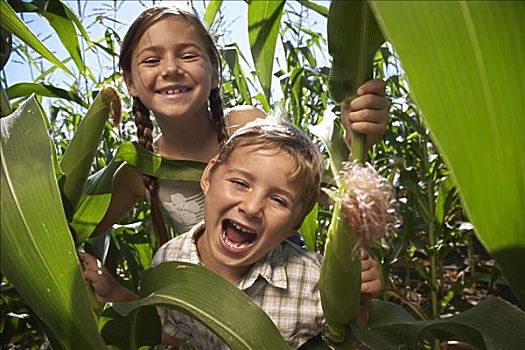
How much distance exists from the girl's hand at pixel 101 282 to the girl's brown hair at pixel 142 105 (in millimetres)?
246

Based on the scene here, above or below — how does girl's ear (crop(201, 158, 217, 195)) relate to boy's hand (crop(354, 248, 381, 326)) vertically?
above

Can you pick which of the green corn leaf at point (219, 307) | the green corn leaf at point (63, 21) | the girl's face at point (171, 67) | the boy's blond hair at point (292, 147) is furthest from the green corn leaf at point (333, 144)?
the green corn leaf at point (63, 21)


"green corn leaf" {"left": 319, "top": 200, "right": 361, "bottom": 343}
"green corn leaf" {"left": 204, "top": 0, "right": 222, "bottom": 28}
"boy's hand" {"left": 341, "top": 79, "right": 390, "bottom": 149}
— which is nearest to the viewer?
"green corn leaf" {"left": 319, "top": 200, "right": 361, "bottom": 343}

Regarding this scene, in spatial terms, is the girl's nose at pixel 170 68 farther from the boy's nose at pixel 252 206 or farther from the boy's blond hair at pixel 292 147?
the boy's nose at pixel 252 206

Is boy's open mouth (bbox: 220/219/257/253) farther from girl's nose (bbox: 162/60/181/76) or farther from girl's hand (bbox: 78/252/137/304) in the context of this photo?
girl's nose (bbox: 162/60/181/76)

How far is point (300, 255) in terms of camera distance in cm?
89

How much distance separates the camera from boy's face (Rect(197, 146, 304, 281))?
A: 0.80 meters

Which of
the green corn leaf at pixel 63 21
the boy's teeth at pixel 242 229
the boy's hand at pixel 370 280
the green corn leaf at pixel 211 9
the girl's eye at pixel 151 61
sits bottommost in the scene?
the boy's hand at pixel 370 280

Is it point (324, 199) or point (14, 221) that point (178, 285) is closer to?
point (14, 221)

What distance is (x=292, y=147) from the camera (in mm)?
836

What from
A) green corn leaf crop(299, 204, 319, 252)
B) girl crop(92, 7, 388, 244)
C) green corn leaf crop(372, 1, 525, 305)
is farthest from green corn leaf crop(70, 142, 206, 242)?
green corn leaf crop(372, 1, 525, 305)

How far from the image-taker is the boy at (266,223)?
2.64 ft

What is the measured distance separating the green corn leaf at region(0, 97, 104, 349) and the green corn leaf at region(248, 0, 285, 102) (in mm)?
422

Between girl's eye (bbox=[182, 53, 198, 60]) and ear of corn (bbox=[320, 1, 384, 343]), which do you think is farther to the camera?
girl's eye (bbox=[182, 53, 198, 60])
